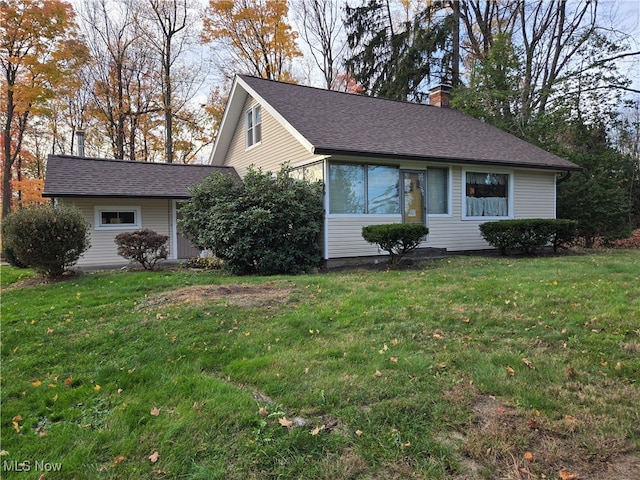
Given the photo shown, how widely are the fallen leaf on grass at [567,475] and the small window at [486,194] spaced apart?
978 cm

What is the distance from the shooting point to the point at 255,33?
2280cm

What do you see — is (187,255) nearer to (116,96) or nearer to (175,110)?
(175,110)

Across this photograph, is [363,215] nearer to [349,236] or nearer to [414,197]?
[349,236]

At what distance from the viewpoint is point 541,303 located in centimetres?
492

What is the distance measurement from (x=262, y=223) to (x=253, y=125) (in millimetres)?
6139

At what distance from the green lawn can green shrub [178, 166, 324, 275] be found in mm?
2949

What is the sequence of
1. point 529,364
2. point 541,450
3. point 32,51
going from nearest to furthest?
point 541,450
point 529,364
point 32,51

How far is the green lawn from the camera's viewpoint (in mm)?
2254

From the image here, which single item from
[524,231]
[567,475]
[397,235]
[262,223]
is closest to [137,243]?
[262,223]

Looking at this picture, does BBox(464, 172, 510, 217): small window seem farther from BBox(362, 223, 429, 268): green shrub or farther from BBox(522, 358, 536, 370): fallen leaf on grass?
BBox(522, 358, 536, 370): fallen leaf on grass

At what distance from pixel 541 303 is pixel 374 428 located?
3.48 metres

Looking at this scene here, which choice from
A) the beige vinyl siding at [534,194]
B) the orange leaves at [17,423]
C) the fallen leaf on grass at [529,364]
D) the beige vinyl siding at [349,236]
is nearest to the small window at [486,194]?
the beige vinyl siding at [534,194]

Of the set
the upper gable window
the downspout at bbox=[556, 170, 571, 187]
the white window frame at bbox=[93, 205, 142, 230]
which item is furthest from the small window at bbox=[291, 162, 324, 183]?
the downspout at bbox=[556, 170, 571, 187]

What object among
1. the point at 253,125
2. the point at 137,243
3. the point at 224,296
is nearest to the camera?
the point at 224,296
